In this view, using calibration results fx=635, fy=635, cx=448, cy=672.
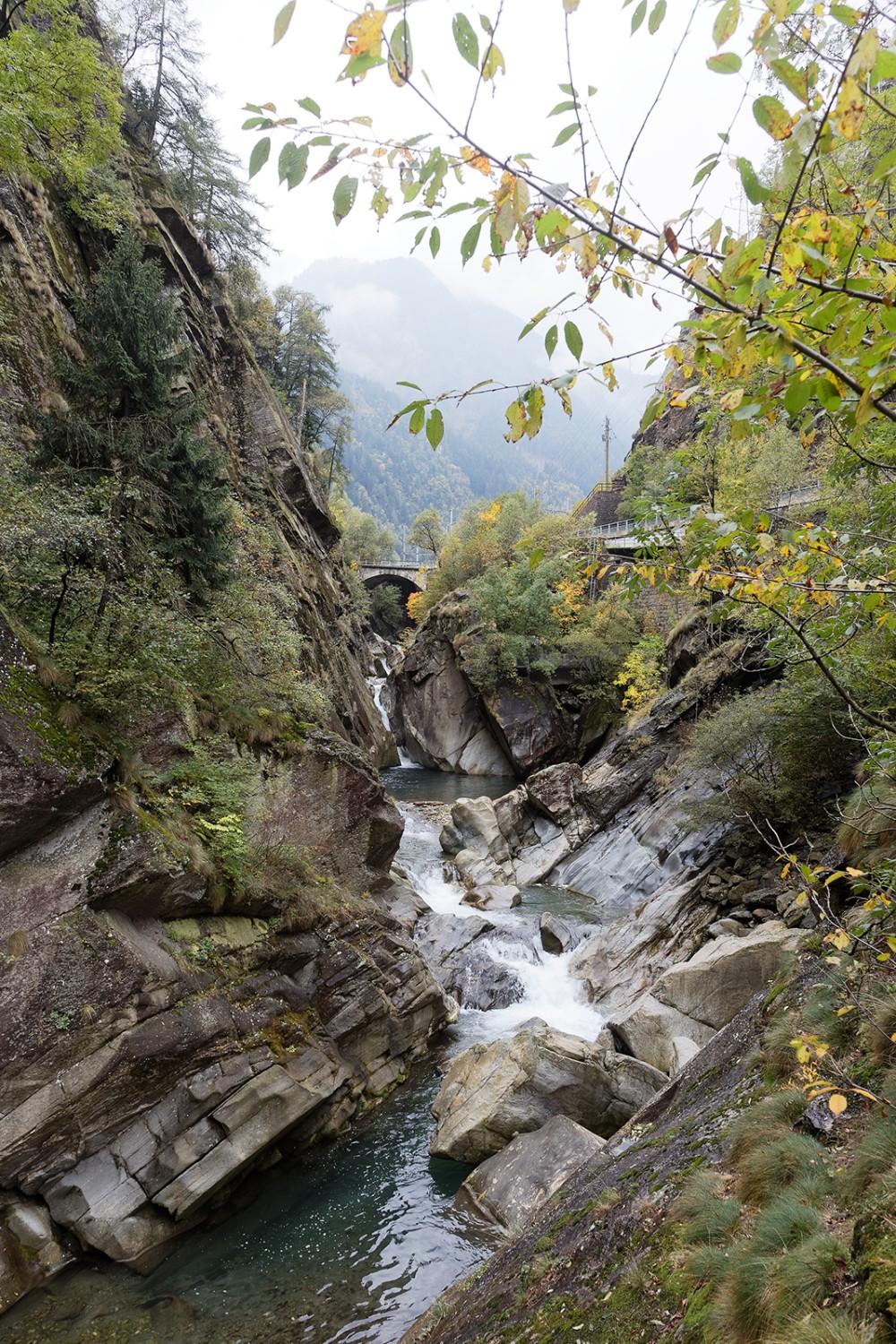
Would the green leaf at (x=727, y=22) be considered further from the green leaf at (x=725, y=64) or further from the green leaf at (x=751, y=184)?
the green leaf at (x=751, y=184)

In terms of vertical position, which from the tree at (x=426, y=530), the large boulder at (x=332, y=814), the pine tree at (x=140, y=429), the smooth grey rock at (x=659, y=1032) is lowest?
the smooth grey rock at (x=659, y=1032)

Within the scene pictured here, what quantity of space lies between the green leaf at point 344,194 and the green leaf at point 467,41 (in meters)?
0.40

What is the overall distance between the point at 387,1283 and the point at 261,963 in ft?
13.1

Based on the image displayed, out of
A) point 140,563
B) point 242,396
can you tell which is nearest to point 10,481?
point 140,563

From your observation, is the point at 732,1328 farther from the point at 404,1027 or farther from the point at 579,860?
the point at 579,860

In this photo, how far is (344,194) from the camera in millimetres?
1826

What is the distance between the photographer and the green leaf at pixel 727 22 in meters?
1.57

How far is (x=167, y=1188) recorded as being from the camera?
7211 millimetres

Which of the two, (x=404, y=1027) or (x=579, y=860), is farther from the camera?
(x=579, y=860)

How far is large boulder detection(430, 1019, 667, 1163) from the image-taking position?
869cm

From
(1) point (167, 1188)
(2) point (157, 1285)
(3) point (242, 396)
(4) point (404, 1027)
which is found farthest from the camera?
(3) point (242, 396)

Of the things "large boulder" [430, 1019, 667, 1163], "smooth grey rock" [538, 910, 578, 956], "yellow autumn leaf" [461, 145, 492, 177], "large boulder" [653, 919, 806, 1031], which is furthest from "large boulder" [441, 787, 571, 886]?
"yellow autumn leaf" [461, 145, 492, 177]

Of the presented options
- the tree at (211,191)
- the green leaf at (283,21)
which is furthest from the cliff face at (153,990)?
the tree at (211,191)

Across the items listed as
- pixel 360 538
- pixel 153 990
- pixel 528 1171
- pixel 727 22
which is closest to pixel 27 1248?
pixel 153 990
